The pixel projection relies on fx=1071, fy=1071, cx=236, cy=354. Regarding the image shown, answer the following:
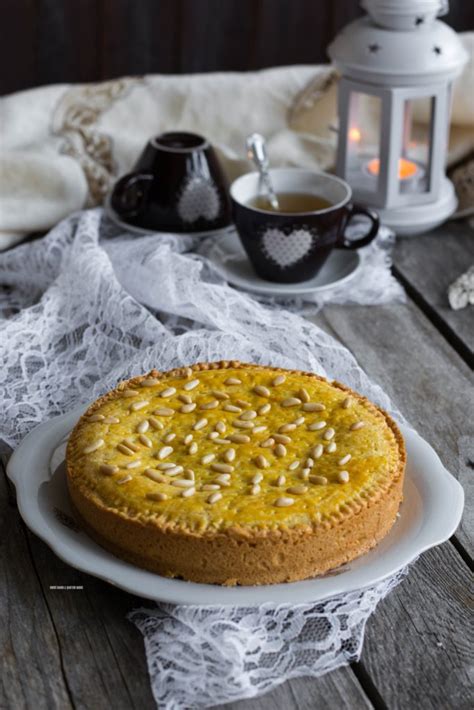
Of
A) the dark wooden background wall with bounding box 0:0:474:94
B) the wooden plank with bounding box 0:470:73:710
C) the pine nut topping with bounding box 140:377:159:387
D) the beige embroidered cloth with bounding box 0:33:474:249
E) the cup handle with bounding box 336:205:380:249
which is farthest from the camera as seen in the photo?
the dark wooden background wall with bounding box 0:0:474:94

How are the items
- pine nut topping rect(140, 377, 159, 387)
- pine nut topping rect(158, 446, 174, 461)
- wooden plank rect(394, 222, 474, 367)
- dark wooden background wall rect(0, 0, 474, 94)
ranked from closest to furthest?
1. pine nut topping rect(158, 446, 174, 461)
2. pine nut topping rect(140, 377, 159, 387)
3. wooden plank rect(394, 222, 474, 367)
4. dark wooden background wall rect(0, 0, 474, 94)

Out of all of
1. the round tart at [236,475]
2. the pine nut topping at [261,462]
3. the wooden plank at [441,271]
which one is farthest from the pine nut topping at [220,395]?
the wooden plank at [441,271]

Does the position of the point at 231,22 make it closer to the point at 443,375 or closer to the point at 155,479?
the point at 443,375

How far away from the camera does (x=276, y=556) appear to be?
2.68 feet

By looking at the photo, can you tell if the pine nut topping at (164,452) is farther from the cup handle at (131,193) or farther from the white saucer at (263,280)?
the cup handle at (131,193)

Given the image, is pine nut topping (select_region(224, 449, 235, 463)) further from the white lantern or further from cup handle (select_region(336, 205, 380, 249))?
the white lantern

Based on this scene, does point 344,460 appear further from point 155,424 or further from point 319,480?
point 155,424

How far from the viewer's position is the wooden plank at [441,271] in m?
1.36

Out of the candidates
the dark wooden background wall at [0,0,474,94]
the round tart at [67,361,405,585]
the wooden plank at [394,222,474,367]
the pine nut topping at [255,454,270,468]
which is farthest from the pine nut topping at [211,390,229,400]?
the dark wooden background wall at [0,0,474,94]

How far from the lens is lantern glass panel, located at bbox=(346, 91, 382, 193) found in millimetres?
1608

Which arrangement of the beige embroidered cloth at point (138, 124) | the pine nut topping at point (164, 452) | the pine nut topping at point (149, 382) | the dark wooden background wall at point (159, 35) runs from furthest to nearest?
1. the dark wooden background wall at point (159, 35)
2. the beige embroidered cloth at point (138, 124)
3. the pine nut topping at point (149, 382)
4. the pine nut topping at point (164, 452)

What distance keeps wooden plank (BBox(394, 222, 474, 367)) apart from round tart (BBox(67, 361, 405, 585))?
399mm

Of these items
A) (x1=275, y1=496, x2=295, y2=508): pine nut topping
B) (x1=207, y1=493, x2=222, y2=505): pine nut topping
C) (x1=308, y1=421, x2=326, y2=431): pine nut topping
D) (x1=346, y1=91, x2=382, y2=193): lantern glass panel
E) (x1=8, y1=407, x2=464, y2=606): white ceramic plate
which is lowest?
(x1=346, y1=91, x2=382, y2=193): lantern glass panel

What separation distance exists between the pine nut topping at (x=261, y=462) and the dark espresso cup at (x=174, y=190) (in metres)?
0.72
